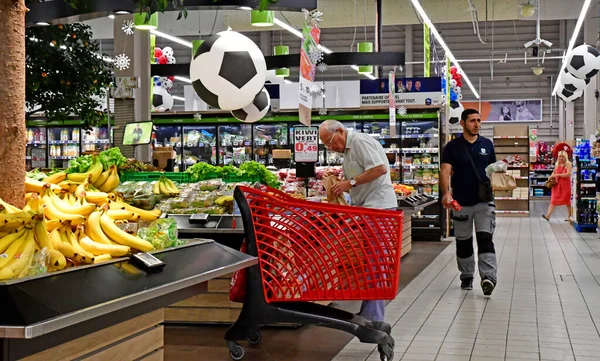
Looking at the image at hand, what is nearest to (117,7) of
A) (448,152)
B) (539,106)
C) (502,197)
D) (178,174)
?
(178,174)

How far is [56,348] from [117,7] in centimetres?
502

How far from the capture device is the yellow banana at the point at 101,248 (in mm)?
2861

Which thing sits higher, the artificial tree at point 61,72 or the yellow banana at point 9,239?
the artificial tree at point 61,72

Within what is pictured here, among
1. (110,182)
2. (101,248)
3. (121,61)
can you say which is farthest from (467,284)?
(101,248)

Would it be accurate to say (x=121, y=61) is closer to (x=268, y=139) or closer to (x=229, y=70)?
→ (x=229, y=70)

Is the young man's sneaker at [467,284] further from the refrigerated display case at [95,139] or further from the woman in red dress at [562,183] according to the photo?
the woman in red dress at [562,183]

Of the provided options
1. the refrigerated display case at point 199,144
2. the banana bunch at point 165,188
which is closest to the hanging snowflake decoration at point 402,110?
the refrigerated display case at point 199,144

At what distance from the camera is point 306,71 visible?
6.57 meters

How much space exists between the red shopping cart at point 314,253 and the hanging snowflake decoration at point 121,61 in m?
5.30

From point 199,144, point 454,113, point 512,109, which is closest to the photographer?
point 199,144

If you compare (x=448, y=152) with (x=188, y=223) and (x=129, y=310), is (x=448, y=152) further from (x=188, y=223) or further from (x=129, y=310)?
(x=129, y=310)

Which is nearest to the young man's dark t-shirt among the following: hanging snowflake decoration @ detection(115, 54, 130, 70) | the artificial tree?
the artificial tree

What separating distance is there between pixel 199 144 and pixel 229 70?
7.71 m

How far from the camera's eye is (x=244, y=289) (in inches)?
177
